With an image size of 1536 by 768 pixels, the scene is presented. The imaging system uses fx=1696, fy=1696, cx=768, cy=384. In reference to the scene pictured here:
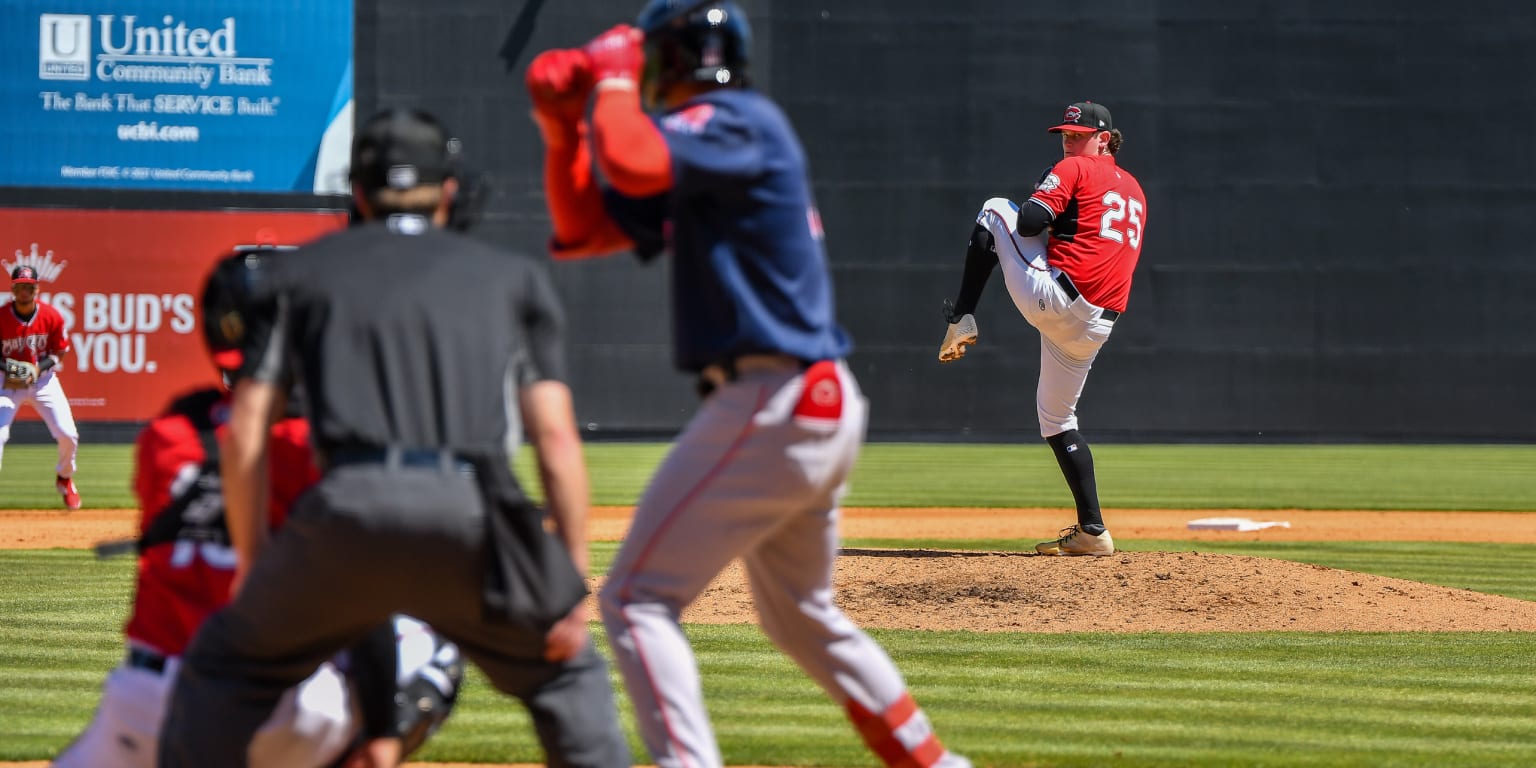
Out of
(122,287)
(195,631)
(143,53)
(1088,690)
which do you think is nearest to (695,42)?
(195,631)

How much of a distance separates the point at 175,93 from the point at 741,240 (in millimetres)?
21951

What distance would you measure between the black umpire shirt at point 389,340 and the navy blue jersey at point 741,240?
58 cm

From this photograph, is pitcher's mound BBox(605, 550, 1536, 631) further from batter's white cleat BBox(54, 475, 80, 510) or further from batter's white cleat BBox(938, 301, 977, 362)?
batter's white cleat BBox(54, 475, 80, 510)

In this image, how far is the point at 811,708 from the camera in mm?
5871

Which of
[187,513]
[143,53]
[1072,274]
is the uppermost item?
[143,53]

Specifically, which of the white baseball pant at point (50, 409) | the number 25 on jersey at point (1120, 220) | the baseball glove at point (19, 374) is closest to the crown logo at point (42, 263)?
the white baseball pant at point (50, 409)

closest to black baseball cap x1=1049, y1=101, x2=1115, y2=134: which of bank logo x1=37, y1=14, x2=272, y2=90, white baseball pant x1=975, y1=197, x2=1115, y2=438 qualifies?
white baseball pant x1=975, y1=197, x2=1115, y2=438

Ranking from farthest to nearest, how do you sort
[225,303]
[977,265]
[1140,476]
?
1. [1140,476]
2. [977,265]
3. [225,303]

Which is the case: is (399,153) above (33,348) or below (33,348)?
above

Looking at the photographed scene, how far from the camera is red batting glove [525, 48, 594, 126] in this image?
3.40 metres

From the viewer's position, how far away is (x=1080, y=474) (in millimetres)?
9031

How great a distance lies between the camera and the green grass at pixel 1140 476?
15.7 meters

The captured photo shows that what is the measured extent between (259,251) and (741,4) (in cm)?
2069

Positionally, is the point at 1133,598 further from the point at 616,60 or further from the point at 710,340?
the point at 616,60
